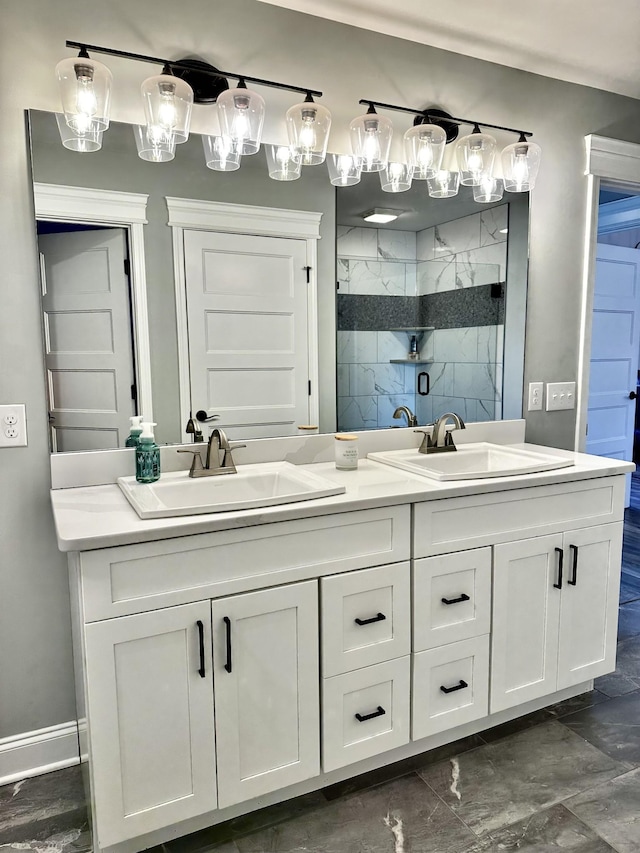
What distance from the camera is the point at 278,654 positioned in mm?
1515

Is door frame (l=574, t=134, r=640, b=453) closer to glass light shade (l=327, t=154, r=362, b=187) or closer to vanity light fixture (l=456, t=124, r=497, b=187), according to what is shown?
vanity light fixture (l=456, t=124, r=497, b=187)

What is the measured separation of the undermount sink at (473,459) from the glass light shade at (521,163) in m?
1.08

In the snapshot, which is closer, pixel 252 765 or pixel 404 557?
pixel 252 765

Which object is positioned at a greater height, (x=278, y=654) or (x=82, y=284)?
(x=82, y=284)

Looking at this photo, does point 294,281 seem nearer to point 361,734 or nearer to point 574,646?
point 361,734

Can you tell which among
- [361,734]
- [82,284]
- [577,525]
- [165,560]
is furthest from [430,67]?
[361,734]

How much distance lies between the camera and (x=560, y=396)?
8.62 feet

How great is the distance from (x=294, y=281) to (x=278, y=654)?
3.97 feet

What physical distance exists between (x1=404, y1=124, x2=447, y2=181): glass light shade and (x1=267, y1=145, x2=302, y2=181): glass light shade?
462 mm

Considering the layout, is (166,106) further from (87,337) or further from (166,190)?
(87,337)

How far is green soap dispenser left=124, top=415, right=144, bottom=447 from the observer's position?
70.7 inches

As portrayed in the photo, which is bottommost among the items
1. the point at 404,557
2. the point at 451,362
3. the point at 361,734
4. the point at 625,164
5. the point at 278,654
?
the point at 361,734

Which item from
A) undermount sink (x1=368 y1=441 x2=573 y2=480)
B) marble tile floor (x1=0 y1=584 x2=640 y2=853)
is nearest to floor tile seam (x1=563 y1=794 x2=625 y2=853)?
marble tile floor (x1=0 y1=584 x2=640 y2=853)

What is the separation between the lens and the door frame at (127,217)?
1693mm
